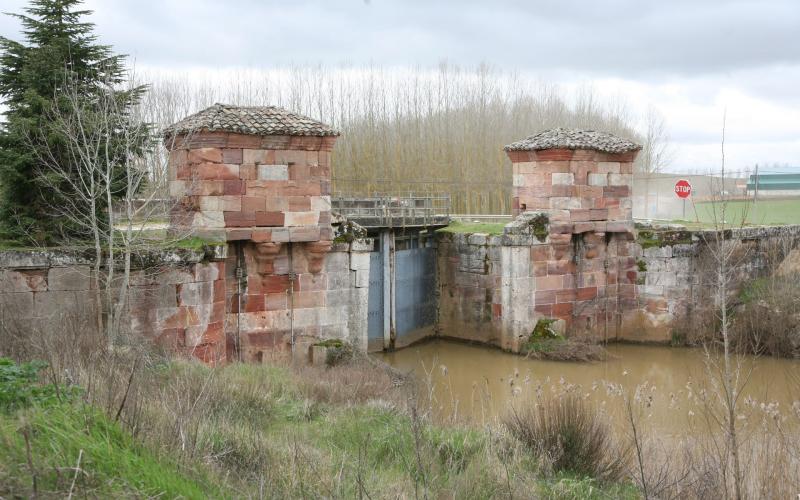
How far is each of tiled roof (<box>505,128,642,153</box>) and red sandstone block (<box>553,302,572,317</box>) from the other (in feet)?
12.7

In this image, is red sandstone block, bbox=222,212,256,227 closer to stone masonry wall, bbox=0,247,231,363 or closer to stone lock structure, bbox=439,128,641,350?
stone masonry wall, bbox=0,247,231,363

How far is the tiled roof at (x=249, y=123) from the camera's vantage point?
48.2 ft

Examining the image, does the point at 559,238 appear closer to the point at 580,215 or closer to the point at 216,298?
the point at 580,215

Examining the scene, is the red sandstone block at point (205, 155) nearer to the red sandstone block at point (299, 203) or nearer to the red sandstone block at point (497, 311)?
the red sandstone block at point (299, 203)

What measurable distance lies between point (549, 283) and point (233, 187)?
8416 mm

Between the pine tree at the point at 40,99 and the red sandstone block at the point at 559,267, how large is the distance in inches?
395

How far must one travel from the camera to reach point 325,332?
16.4m

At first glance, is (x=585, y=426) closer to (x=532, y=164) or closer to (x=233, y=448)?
(x=233, y=448)

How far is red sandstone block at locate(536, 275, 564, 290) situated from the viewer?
19.4 m

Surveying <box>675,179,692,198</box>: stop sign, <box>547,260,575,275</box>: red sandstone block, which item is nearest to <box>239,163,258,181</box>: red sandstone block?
<box>547,260,575,275</box>: red sandstone block

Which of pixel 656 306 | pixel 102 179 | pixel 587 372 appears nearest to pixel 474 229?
pixel 656 306

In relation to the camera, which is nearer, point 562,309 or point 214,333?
point 214,333

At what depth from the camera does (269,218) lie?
602 inches

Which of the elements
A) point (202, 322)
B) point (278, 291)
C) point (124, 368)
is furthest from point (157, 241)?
point (124, 368)
